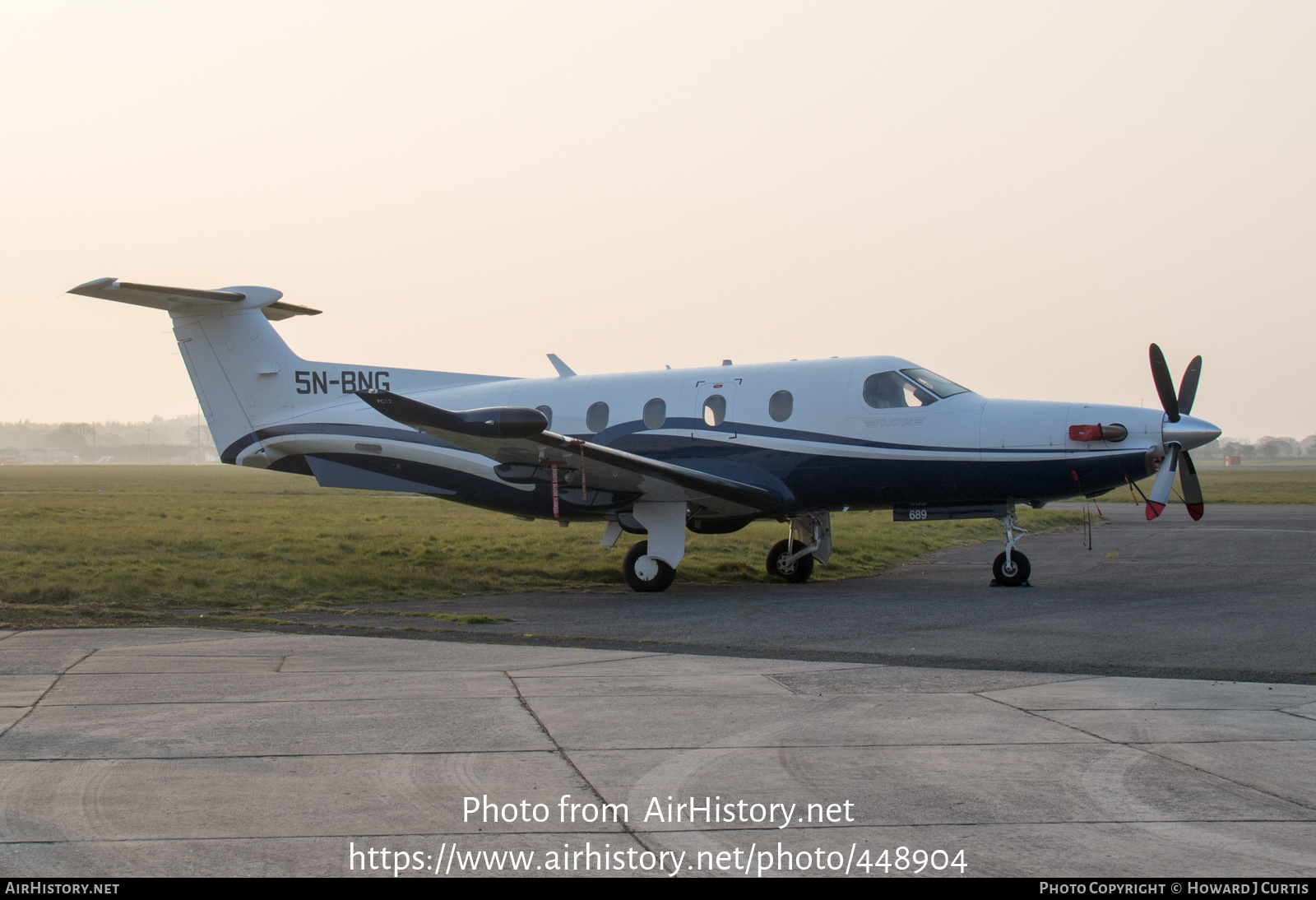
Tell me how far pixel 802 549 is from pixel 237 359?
9.85m

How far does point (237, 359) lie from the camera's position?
18.7 m

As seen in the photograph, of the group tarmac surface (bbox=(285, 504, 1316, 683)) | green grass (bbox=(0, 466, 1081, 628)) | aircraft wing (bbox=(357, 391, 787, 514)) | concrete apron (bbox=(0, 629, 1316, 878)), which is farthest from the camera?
green grass (bbox=(0, 466, 1081, 628))

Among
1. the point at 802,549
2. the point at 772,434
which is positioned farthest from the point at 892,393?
the point at 802,549

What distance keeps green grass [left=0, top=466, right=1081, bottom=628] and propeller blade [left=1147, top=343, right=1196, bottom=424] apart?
20.1 feet

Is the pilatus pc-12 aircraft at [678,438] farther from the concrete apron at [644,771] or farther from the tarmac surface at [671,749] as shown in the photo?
the concrete apron at [644,771]

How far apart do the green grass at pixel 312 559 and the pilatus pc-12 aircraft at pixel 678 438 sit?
1.56 meters

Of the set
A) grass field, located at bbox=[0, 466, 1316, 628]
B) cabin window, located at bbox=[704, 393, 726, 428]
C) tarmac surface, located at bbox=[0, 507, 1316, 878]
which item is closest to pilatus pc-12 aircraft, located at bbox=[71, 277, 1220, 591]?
cabin window, located at bbox=[704, 393, 726, 428]

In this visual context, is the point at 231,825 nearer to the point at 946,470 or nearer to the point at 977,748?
the point at 977,748

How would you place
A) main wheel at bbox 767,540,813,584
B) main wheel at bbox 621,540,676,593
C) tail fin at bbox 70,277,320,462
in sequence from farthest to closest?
tail fin at bbox 70,277,320,462 → main wheel at bbox 767,540,813,584 → main wheel at bbox 621,540,676,593

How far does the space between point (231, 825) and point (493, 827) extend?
3.69 feet

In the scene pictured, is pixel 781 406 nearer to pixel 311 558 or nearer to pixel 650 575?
pixel 650 575

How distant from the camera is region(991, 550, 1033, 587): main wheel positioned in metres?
Result: 15.6

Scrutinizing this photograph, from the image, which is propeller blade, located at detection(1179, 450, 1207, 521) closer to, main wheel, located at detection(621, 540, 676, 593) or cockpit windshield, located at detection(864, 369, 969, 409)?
cockpit windshield, located at detection(864, 369, 969, 409)

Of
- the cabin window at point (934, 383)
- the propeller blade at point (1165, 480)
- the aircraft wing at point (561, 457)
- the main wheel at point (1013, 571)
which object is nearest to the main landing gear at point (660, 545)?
the aircraft wing at point (561, 457)
